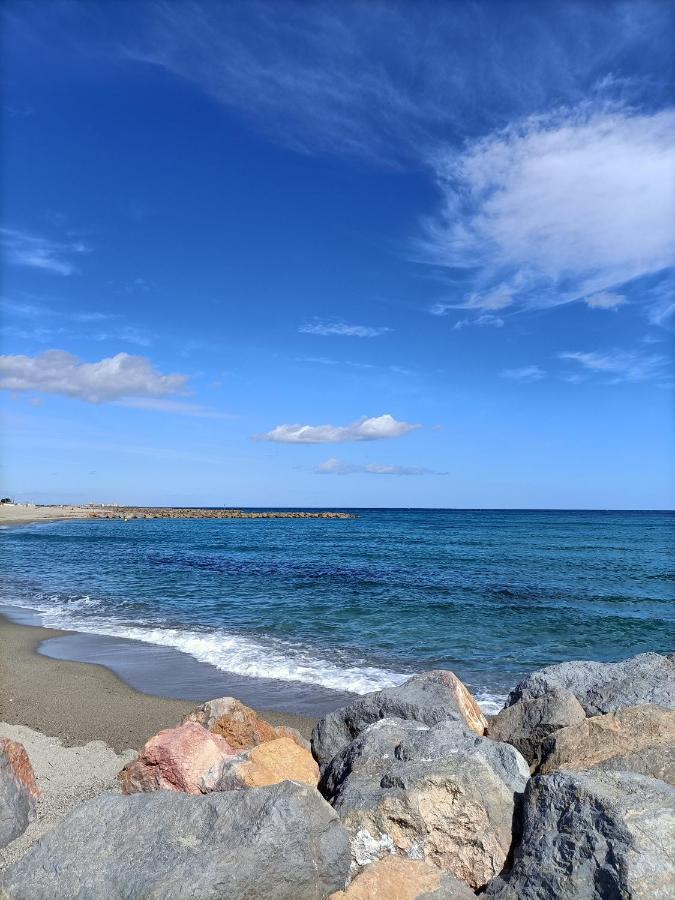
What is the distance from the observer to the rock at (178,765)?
5.62 metres

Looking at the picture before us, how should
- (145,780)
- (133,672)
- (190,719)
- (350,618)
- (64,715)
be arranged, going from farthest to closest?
(350,618) < (133,672) < (64,715) < (190,719) < (145,780)

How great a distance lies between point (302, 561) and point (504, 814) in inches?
1211

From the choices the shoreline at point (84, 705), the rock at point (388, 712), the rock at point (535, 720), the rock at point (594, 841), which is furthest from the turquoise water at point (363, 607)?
the rock at point (594, 841)

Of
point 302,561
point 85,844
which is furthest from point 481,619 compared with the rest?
point 302,561

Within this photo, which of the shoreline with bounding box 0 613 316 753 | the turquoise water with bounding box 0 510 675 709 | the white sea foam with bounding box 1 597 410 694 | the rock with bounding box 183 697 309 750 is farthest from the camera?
the turquoise water with bounding box 0 510 675 709

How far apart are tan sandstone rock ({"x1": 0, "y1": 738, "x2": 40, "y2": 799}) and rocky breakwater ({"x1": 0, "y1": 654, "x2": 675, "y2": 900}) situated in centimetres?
7

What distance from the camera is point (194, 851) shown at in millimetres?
4367

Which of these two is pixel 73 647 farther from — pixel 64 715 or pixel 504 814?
pixel 504 814

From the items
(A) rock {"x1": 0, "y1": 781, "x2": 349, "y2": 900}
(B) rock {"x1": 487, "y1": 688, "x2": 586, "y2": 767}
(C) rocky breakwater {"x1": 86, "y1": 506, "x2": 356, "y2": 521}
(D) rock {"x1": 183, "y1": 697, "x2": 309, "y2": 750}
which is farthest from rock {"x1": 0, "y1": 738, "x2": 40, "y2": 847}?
(C) rocky breakwater {"x1": 86, "y1": 506, "x2": 356, "y2": 521}

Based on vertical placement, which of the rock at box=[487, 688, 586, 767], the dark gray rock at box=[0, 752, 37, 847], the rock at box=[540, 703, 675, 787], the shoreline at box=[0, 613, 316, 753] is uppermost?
the rock at box=[540, 703, 675, 787]

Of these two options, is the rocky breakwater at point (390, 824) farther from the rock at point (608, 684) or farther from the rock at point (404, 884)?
the rock at point (608, 684)

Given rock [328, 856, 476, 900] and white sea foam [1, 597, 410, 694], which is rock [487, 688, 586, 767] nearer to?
rock [328, 856, 476, 900]

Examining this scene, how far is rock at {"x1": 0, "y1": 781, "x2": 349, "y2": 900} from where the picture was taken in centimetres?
421

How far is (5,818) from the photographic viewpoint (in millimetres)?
5301
